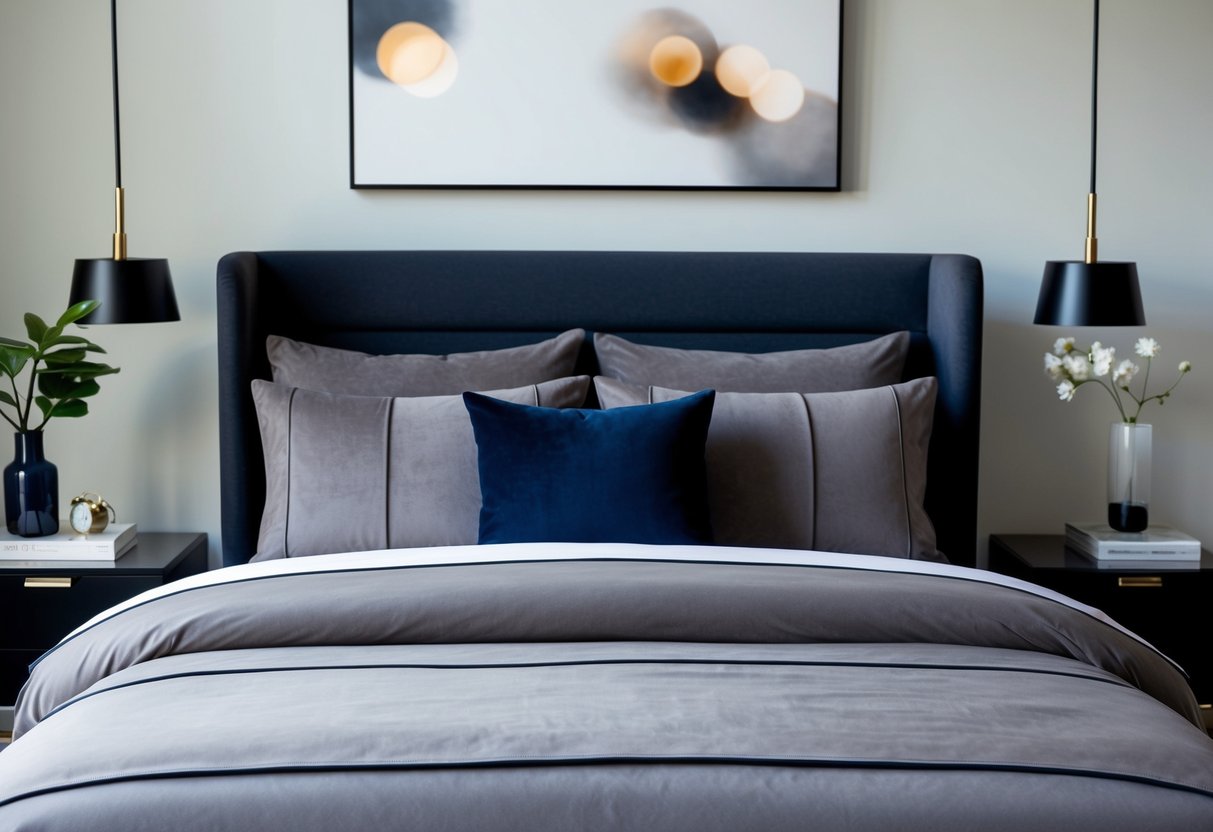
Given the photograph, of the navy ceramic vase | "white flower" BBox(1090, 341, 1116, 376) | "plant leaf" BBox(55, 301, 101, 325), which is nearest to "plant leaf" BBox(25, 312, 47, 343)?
"plant leaf" BBox(55, 301, 101, 325)

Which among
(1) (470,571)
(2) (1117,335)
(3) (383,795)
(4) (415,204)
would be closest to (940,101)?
(2) (1117,335)

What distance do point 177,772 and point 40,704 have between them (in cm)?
68

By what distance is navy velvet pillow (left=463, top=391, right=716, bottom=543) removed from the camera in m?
2.39

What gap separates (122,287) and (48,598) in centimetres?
75

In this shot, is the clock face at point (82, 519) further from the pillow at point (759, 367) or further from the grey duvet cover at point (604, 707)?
the pillow at point (759, 367)

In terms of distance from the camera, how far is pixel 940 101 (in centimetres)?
317

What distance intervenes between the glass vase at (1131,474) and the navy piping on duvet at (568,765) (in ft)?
5.43

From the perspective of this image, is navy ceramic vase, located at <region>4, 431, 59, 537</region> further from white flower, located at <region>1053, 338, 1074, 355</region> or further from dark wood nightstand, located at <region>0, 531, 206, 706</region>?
white flower, located at <region>1053, 338, 1074, 355</region>

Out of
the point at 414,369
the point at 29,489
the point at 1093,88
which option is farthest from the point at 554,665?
the point at 1093,88

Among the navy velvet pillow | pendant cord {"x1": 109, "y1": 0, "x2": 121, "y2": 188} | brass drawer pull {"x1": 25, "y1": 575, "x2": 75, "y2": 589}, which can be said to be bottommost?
brass drawer pull {"x1": 25, "y1": 575, "x2": 75, "y2": 589}

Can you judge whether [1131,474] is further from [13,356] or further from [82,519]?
[13,356]

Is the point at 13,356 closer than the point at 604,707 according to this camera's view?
No

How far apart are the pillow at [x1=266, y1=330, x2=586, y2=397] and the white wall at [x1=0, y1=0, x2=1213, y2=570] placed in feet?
1.30

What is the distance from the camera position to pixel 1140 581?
281cm
